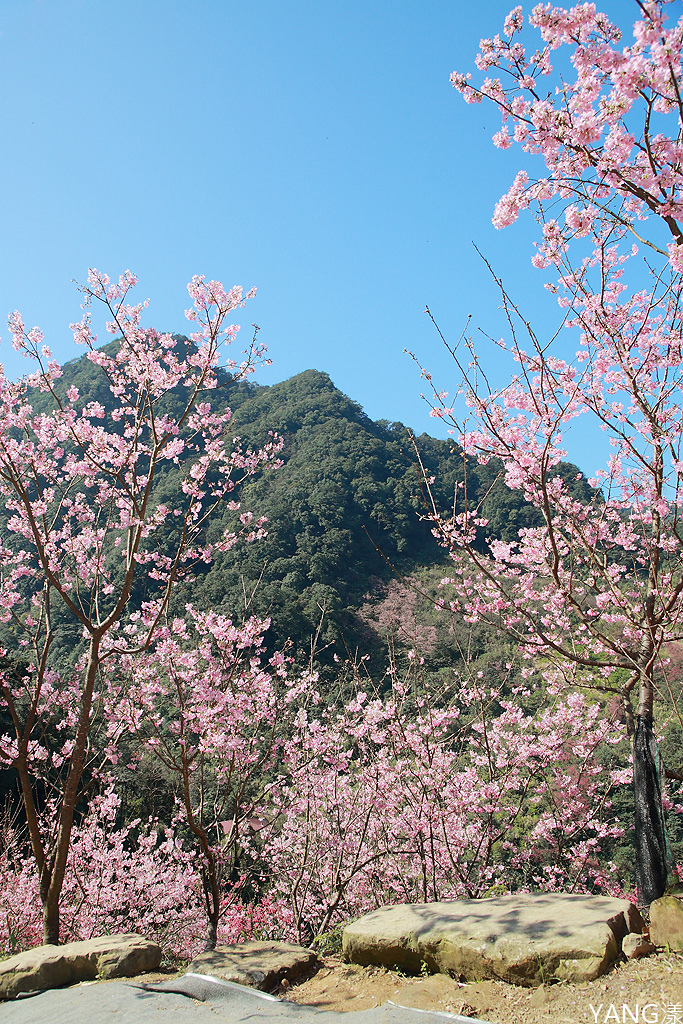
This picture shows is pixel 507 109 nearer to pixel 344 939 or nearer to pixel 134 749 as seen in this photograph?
pixel 344 939

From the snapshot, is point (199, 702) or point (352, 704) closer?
point (199, 702)

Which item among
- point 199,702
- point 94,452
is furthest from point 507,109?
point 199,702

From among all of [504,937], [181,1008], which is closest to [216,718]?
[181,1008]

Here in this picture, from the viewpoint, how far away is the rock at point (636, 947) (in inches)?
121

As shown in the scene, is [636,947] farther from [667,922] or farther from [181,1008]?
[181,1008]

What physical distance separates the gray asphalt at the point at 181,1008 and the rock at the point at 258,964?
16 centimetres

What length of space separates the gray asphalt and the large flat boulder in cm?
69

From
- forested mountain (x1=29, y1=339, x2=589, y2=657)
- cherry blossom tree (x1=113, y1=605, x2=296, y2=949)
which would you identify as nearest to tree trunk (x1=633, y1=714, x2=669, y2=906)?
cherry blossom tree (x1=113, y1=605, x2=296, y2=949)

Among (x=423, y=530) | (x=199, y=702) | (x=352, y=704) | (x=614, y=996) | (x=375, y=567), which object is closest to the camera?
(x=614, y=996)

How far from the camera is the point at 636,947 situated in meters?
3.08

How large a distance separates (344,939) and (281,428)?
38046mm

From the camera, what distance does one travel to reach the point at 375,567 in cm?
3125

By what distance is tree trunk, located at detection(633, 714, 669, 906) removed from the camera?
4111 mm

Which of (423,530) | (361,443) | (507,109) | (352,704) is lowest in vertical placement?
(352,704)
